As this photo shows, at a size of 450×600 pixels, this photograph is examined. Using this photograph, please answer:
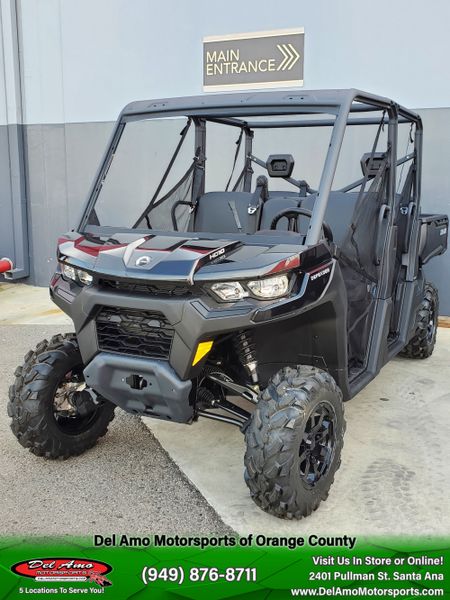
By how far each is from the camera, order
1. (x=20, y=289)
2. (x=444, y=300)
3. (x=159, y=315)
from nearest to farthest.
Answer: (x=159, y=315), (x=444, y=300), (x=20, y=289)

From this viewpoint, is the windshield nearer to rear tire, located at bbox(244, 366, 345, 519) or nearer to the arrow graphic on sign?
the arrow graphic on sign

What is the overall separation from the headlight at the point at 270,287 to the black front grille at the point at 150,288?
260mm

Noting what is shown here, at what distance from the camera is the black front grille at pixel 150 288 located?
8.46 feet

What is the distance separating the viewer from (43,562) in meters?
2.54

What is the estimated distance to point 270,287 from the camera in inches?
102

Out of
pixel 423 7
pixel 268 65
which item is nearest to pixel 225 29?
pixel 268 65

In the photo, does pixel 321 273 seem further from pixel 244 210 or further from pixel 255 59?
pixel 255 59

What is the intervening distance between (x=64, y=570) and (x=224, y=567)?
63cm

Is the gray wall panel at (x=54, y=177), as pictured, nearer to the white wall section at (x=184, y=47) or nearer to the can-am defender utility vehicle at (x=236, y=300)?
the white wall section at (x=184, y=47)

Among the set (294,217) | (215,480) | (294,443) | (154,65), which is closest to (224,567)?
(294,443)

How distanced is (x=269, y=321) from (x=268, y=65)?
14.4ft

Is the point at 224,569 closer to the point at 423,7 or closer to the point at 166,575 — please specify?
the point at 166,575

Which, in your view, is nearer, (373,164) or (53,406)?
(53,406)

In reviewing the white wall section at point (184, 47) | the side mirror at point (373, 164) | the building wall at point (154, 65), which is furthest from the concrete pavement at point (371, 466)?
the white wall section at point (184, 47)
